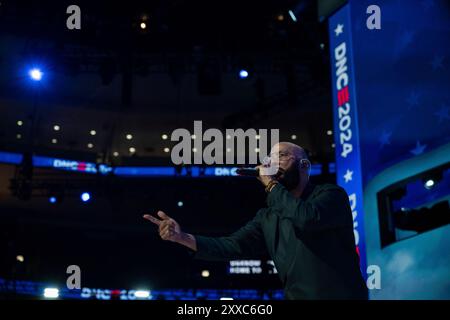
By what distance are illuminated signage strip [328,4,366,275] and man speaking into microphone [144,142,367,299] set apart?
2.91m

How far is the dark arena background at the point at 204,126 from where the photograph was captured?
509 centimetres

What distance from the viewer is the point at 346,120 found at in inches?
Answer: 218

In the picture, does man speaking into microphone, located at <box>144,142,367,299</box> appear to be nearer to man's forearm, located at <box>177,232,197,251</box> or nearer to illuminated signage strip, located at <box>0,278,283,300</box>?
man's forearm, located at <box>177,232,197,251</box>

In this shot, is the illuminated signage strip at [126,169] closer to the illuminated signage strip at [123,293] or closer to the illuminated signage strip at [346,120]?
the illuminated signage strip at [123,293]

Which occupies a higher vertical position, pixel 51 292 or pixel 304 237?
pixel 51 292

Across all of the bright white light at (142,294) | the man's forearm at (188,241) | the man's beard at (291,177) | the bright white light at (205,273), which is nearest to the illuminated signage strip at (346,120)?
the man's beard at (291,177)

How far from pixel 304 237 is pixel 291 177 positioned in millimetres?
316

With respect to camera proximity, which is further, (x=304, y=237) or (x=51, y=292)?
(x=51, y=292)

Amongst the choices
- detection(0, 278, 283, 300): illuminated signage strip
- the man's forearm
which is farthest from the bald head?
detection(0, 278, 283, 300): illuminated signage strip

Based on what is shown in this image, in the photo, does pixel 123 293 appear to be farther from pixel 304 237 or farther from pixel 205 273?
pixel 304 237

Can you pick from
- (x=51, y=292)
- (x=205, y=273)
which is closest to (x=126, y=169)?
(x=51, y=292)

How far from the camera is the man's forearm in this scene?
2457 millimetres

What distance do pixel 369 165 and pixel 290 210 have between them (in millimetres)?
3248
